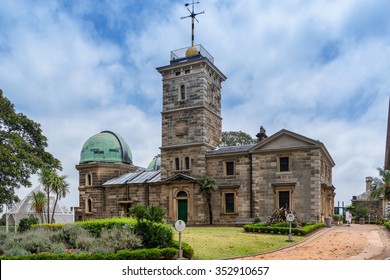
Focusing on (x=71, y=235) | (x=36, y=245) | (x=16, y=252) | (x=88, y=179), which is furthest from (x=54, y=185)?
(x=16, y=252)

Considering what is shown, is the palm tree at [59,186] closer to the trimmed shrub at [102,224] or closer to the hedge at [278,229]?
the trimmed shrub at [102,224]

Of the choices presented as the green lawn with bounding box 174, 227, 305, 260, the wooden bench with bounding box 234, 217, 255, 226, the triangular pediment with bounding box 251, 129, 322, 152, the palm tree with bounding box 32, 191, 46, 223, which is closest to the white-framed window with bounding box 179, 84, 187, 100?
the triangular pediment with bounding box 251, 129, 322, 152

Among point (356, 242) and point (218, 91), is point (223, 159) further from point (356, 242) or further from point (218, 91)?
point (356, 242)

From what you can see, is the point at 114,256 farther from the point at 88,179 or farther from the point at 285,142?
the point at 88,179

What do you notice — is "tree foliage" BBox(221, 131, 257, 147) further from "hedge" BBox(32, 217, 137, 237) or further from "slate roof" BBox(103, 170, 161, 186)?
"hedge" BBox(32, 217, 137, 237)

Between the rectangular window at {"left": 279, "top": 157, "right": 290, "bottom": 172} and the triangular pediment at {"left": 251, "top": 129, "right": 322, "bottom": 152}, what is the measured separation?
0.97 m

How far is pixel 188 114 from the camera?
38906 millimetres

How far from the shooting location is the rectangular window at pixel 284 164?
34125 millimetres

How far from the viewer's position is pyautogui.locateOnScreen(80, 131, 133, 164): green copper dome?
4541 centimetres

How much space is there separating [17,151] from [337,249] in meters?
21.6

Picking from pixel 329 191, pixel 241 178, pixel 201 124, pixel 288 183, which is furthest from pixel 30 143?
pixel 329 191

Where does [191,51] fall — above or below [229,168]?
above

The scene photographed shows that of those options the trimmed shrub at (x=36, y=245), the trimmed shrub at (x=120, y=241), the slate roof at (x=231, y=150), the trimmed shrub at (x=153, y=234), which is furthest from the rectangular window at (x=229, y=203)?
the trimmed shrub at (x=36, y=245)

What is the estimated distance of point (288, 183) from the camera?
3356 centimetres
